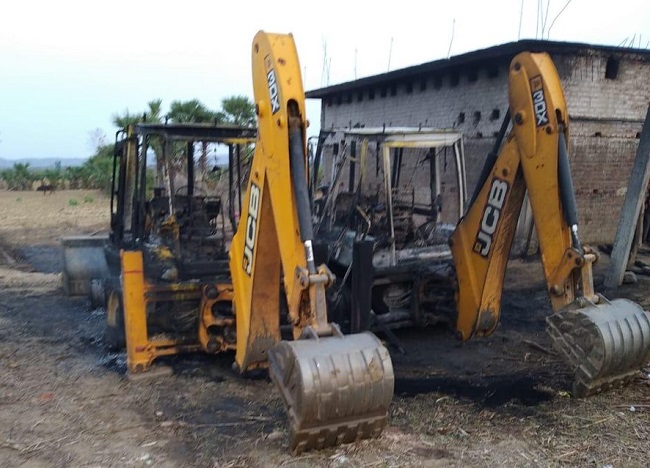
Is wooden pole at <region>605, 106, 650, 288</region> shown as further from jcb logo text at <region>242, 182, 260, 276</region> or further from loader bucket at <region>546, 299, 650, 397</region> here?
jcb logo text at <region>242, 182, 260, 276</region>

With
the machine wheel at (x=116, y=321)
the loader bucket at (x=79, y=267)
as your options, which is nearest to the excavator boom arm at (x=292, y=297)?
the machine wheel at (x=116, y=321)

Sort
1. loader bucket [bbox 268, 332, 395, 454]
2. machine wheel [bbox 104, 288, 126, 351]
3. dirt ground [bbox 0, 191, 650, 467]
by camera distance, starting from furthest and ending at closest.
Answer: machine wheel [bbox 104, 288, 126, 351], dirt ground [bbox 0, 191, 650, 467], loader bucket [bbox 268, 332, 395, 454]

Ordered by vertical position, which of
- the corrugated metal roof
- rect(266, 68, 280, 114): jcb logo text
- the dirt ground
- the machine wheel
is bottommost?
the dirt ground

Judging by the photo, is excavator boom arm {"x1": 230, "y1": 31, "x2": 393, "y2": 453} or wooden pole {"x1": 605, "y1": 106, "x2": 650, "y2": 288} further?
wooden pole {"x1": 605, "y1": 106, "x2": 650, "y2": 288}

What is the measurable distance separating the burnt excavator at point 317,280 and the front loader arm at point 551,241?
0.01m

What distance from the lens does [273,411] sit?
15.7ft

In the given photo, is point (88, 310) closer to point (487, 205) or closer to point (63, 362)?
point (63, 362)

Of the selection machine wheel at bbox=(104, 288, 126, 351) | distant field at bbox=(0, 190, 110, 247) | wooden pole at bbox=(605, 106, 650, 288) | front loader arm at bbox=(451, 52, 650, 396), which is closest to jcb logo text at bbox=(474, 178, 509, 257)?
front loader arm at bbox=(451, 52, 650, 396)

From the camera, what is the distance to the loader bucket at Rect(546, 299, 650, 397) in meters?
4.40

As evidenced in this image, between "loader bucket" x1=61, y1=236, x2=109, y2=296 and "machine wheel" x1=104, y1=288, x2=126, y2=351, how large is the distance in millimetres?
2957

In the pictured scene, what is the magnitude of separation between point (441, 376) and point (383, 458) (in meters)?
2.18

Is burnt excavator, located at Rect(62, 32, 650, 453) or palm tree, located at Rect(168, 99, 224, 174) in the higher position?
palm tree, located at Rect(168, 99, 224, 174)

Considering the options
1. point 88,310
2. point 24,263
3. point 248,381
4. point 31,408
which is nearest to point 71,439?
point 31,408

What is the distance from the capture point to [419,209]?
285 inches
